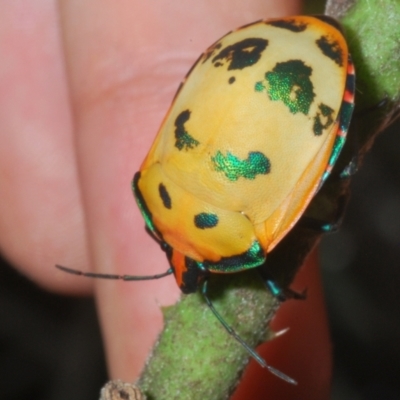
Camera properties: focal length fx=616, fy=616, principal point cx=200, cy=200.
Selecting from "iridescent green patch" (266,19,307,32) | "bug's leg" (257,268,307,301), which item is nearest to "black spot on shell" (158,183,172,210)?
"bug's leg" (257,268,307,301)

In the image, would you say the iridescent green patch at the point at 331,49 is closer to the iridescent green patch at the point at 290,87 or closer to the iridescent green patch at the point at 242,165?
the iridescent green patch at the point at 290,87

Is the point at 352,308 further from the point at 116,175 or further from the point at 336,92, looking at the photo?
the point at 336,92

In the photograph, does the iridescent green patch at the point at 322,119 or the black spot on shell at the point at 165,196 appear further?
the black spot on shell at the point at 165,196

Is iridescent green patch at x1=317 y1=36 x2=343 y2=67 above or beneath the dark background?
above

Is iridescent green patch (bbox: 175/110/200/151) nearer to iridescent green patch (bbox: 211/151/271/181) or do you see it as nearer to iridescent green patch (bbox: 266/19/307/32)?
iridescent green patch (bbox: 211/151/271/181)

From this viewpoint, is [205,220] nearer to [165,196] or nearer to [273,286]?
[165,196]

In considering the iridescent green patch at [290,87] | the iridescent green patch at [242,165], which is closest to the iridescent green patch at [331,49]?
the iridescent green patch at [290,87]
